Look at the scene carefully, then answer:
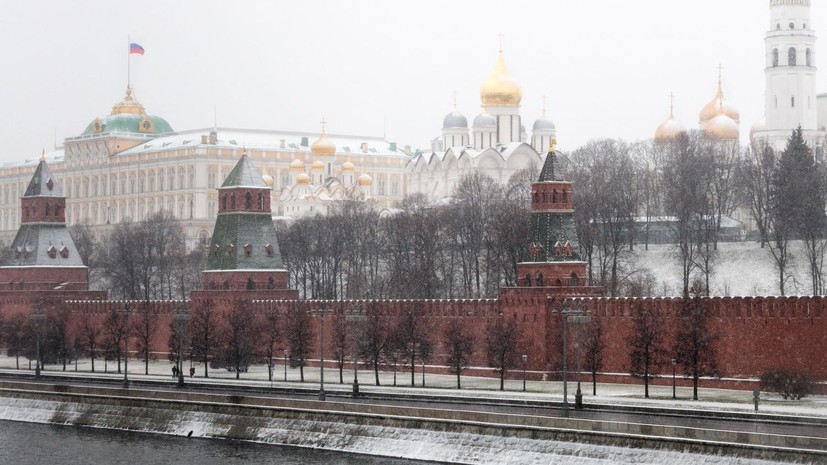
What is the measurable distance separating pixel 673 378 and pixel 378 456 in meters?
11.0

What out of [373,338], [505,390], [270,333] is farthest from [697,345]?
[270,333]

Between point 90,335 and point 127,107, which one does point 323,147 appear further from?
point 90,335

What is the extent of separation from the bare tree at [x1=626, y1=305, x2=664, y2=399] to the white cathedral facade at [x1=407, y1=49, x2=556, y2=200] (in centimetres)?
6101

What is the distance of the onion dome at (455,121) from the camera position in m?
129

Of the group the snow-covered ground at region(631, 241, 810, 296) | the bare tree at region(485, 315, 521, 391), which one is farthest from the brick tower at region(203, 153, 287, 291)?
the snow-covered ground at region(631, 241, 810, 296)

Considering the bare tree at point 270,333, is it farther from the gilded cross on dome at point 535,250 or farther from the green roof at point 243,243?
the gilded cross on dome at point 535,250

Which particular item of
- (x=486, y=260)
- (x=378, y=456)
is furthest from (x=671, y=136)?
(x=378, y=456)

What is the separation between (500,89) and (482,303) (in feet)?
192

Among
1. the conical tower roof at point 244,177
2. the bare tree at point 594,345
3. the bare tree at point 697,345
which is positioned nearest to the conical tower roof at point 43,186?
the conical tower roof at point 244,177

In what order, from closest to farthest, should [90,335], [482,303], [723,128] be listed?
[482,303] < [90,335] < [723,128]

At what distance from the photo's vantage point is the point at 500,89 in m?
121

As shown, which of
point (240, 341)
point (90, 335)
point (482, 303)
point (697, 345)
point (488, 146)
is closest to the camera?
point (697, 345)

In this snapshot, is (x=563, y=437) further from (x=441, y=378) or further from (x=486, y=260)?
(x=486, y=260)

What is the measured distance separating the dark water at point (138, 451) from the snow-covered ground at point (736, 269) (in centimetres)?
3105
